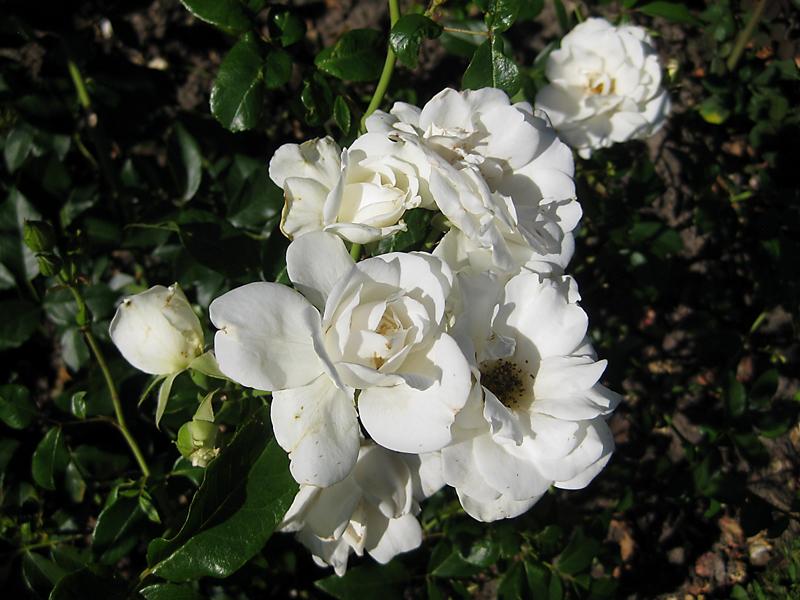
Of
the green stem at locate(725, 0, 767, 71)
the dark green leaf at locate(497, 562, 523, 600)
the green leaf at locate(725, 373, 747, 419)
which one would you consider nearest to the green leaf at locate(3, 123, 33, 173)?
the dark green leaf at locate(497, 562, 523, 600)

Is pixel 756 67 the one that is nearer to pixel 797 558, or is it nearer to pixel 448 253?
pixel 797 558

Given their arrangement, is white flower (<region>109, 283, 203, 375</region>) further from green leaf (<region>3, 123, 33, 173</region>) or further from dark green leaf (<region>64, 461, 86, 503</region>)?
green leaf (<region>3, 123, 33, 173</region>)

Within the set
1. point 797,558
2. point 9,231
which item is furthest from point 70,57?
point 797,558

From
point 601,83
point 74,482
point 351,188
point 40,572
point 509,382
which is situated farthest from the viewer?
point 601,83

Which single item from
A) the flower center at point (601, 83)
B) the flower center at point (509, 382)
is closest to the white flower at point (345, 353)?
the flower center at point (509, 382)

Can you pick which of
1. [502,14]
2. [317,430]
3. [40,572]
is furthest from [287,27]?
[40,572]

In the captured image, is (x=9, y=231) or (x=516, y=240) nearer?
(x=516, y=240)

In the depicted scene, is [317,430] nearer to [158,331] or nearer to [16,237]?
[158,331]
